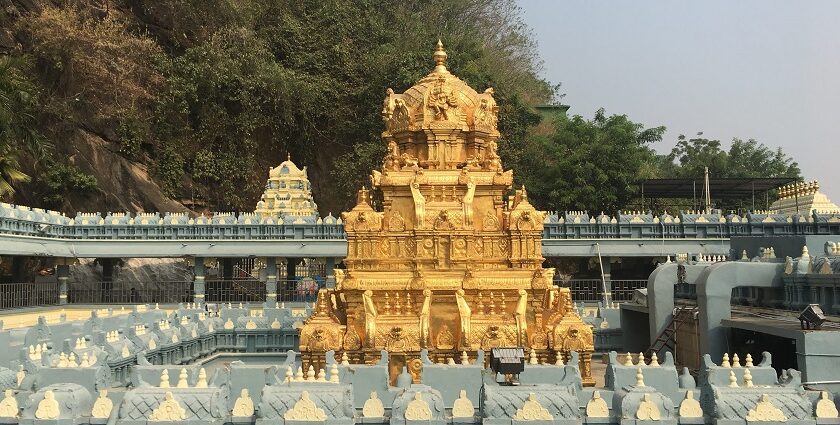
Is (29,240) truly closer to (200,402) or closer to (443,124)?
(443,124)

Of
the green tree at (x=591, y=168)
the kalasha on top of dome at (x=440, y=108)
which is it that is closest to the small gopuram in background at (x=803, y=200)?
the green tree at (x=591, y=168)

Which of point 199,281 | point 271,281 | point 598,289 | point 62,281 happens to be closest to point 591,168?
point 598,289

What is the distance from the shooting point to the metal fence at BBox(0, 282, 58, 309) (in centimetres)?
2922

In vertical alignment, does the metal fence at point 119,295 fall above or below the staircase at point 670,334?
above

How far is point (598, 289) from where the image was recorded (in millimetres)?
34250

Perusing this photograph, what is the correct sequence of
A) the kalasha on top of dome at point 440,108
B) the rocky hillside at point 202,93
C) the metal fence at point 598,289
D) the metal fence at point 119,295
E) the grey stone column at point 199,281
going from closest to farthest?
1. the kalasha on top of dome at point 440,108
2. the grey stone column at point 199,281
3. the metal fence at point 598,289
4. the metal fence at point 119,295
5. the rocky hillside at point 202,93

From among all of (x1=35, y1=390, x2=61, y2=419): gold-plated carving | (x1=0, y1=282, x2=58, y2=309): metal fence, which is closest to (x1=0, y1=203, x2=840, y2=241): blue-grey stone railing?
(x1=0, y1=282, x2=58, y2=309): metal fence

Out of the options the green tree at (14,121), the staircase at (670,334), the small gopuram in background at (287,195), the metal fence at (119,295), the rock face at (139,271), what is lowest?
the staircase at (670,334)

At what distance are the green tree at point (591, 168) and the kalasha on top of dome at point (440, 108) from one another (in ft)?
77.7

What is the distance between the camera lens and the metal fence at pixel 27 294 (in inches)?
1150

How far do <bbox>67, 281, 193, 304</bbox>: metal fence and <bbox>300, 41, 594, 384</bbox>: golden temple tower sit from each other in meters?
19.5

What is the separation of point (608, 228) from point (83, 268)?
97.3 ft

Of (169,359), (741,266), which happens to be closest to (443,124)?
(741,266)

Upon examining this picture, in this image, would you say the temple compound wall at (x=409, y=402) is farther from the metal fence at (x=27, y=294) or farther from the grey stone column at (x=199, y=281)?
the metal fence at (x=27, y=294)
